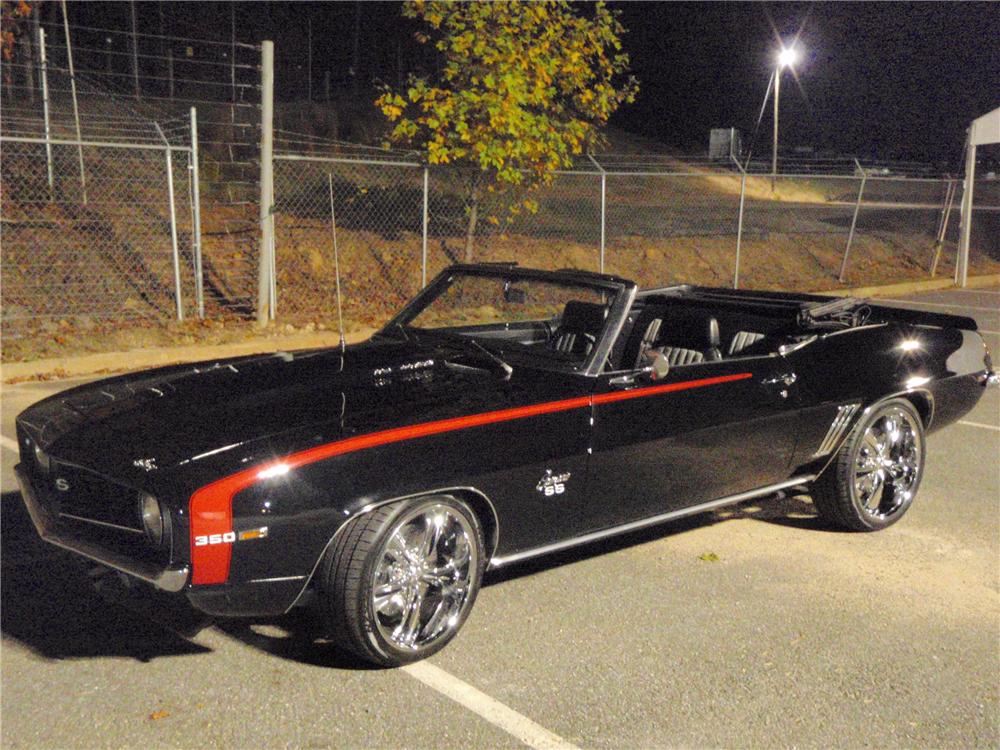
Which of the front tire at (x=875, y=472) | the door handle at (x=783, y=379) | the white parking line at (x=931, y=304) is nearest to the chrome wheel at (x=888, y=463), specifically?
the front tire at (x=875, y=472)

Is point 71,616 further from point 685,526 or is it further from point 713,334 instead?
point 713,334

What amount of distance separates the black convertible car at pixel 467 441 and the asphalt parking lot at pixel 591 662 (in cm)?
30

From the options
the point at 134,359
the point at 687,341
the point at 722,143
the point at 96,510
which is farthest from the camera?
the point at 722,143

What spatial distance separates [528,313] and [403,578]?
2.28 m

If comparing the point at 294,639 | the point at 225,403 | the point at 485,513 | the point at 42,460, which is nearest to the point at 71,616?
the point at 42,460

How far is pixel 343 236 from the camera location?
16531 millimetres

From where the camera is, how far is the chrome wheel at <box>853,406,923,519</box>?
18.8 ft

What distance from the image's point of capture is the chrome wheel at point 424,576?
3947 millimetres

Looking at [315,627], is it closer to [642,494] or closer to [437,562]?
[437,562]

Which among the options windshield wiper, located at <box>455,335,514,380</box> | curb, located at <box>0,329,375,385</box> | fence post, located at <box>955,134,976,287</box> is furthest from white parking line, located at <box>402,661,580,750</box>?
fence post, located at <box>955,134,976,287</box>

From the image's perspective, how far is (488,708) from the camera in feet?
12.2

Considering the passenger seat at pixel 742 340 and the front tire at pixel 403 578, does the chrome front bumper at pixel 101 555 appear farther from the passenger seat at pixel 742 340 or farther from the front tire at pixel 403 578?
the passenger seat at pixel 742 340

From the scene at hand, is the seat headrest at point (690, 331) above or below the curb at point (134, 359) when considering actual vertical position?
above

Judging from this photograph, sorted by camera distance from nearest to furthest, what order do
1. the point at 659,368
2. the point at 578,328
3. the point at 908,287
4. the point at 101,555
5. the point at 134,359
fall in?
the point at 101,555, the point at 659,368, the point at 578,328, the point at 134,359, the point at 908,287
